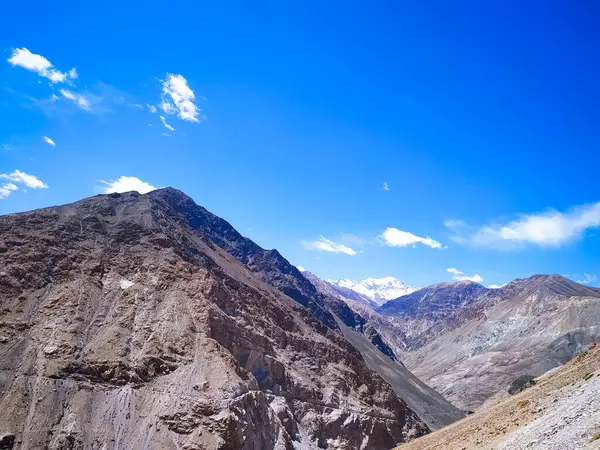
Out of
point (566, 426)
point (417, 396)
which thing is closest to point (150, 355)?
point (566, 426)

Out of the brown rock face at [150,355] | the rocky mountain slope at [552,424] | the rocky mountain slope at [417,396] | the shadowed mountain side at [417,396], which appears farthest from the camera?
the rocky mountain slope at [417,396]

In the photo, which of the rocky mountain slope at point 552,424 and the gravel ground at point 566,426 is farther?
the rocky mountain slope at point 552,424

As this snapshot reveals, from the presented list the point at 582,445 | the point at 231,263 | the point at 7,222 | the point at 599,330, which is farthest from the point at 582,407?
the point at 599,330

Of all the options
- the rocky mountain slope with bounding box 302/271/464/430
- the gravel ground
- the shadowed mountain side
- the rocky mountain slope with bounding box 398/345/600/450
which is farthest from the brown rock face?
the gravel ground

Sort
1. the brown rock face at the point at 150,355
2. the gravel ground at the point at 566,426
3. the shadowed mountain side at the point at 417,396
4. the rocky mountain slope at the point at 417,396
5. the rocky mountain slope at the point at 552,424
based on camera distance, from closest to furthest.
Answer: the gravel ground at the point at 566,426
the rocky mountain slope at the point at 552,424
the brown rock face at the point at 150,355
the shadowed mountain side at the point at 417,396
the rocky mountain slope at the point at 417,396

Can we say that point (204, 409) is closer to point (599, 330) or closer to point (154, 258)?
point (154, 258)

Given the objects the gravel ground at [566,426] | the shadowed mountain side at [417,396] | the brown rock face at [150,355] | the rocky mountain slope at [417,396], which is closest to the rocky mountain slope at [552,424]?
the gravel ground at [566,426]

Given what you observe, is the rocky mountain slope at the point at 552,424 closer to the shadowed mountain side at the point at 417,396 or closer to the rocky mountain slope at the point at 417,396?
the shadowed mountain side at the point at 417,396

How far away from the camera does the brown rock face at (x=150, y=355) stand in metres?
48.1

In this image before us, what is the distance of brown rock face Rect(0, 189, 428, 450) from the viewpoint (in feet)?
158

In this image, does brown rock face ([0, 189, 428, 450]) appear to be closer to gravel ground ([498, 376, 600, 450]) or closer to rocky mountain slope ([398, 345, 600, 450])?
rocky mountain slope ([398, 345, 600, 450])

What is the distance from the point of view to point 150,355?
2213 inches

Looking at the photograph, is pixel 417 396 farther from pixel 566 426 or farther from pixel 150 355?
pixel 566 426

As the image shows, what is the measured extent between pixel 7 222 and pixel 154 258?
2419 cm
